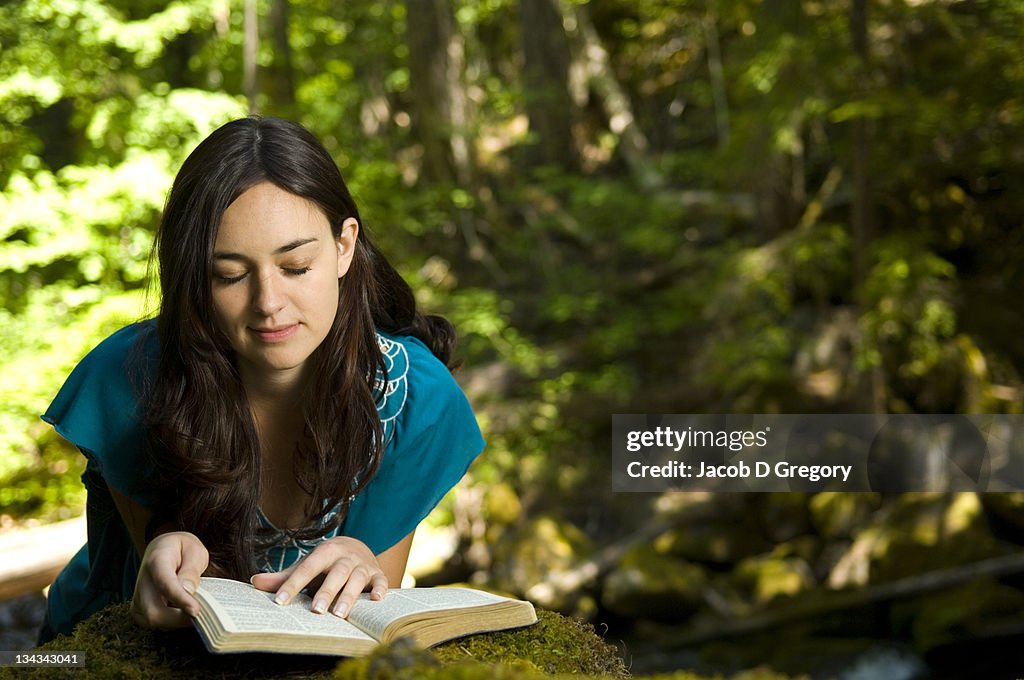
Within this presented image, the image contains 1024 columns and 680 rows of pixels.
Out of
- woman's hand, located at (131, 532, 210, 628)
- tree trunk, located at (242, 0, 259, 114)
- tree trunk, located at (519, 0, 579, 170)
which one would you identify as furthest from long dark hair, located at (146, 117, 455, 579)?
tree trunk, located at (519, 0, 579, 170)

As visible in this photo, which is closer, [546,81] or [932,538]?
[932,538]

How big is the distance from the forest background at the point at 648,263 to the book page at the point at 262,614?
5.12 metres

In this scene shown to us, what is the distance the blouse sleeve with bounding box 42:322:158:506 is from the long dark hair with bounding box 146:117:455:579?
82 millimetres

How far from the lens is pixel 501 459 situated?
752cm

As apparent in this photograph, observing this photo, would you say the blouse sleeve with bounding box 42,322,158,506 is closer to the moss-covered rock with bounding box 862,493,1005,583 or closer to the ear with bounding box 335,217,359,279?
the ear with bounding box 335,217,359,279

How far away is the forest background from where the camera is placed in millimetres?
6066

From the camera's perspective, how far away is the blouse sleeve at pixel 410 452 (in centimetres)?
183

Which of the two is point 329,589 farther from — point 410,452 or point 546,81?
point 546,81

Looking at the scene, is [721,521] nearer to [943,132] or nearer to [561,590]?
[561,590]

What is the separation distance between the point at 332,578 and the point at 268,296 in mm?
446

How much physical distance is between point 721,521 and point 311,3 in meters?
6.29

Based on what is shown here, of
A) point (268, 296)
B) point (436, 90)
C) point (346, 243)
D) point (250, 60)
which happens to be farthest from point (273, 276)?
point (436, 90)

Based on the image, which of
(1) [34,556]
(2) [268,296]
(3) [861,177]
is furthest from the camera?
(3) [861,177]

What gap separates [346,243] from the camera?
5.56 ft
